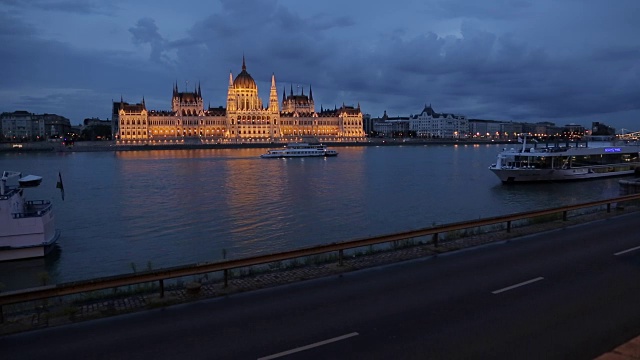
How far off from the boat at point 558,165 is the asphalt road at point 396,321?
4425 cm

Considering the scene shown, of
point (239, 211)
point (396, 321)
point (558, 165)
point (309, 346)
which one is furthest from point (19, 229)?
point (558, 165)

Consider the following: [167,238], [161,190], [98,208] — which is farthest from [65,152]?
[167,238]

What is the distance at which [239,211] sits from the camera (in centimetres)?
3788

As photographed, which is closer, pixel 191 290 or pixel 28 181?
pixel 191 290

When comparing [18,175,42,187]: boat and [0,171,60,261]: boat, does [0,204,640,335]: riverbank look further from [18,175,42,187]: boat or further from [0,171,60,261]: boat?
[18,175,42,187]: boat

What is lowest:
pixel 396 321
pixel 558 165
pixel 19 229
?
pixel 19 229

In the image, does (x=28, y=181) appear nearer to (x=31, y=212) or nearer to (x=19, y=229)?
(x=31, y=212)

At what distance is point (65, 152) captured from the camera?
16738cm

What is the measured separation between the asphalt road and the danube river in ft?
28.8

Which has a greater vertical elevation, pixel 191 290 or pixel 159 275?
pixel 159 275

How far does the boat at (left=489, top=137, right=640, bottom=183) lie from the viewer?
2144 inches

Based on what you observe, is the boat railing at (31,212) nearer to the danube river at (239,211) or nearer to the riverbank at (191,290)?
the danube river at (239,211)

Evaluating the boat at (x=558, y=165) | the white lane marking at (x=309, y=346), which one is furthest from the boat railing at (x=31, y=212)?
the boat at (x=558, y=165)

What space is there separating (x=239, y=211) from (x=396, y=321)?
30030 mm
